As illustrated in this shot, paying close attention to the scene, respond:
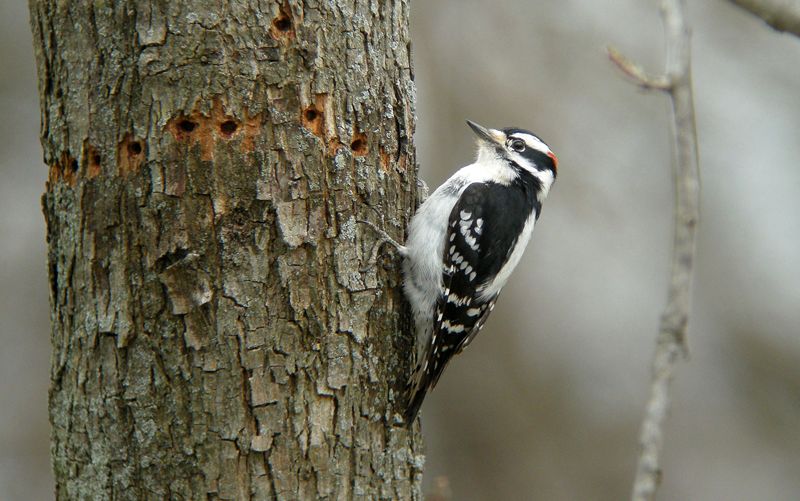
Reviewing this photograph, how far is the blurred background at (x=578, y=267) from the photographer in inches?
300

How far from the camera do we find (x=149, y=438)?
2816mm

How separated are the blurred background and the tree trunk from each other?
468cm

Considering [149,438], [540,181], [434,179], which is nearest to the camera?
[149,438]

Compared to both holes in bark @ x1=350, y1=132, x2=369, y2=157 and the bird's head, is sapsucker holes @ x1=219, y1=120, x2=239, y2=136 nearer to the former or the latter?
holes in bark @ x1=350, y1=132, x2=369, y2=157

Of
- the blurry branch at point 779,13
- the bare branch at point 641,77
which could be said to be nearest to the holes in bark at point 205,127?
the bare branch at point 641,77

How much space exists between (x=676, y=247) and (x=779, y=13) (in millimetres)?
480

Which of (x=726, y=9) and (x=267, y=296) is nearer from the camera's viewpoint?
(x=267, y=296)

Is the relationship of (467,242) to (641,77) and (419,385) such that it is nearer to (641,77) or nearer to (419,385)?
(419,385)

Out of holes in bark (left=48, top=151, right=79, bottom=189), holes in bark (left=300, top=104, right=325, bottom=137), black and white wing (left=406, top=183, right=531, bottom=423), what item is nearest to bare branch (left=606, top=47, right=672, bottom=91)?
holes in bark (left=300, top=104, right=325, bottom=137)

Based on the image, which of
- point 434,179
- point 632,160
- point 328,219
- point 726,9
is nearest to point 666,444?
point 632,160

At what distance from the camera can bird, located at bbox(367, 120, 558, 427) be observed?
371 cm

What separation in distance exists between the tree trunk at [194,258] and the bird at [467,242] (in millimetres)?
491

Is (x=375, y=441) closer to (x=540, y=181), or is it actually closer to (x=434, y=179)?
(x=540, y=181)

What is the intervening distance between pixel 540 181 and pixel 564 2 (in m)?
3.45
